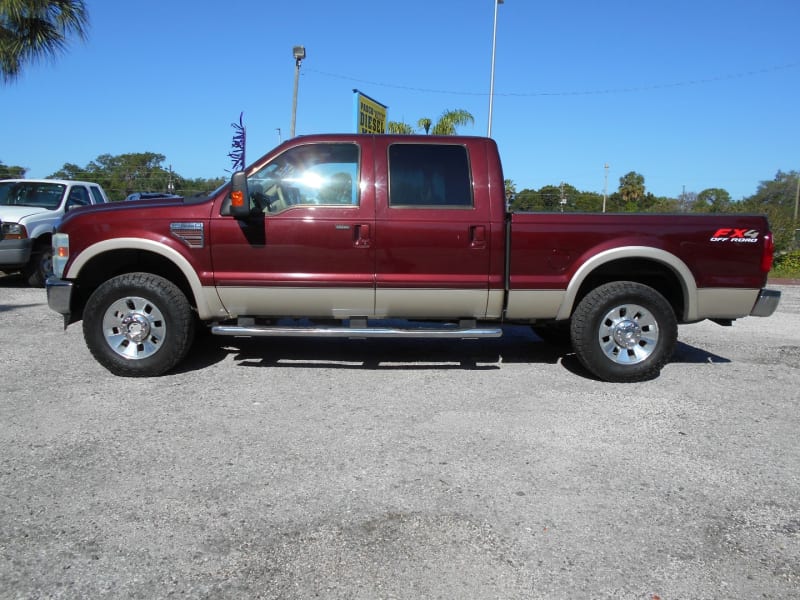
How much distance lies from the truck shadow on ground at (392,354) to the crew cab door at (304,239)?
2.57ft

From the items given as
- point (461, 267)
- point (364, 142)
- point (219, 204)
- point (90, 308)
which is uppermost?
point (364, 142)

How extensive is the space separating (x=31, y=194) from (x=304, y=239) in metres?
8.28

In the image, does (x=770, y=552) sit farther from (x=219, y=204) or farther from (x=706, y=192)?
(x=706, y=192)

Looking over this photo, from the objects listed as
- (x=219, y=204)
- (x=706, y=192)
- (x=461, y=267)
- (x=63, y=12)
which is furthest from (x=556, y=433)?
(x=706, y=192)

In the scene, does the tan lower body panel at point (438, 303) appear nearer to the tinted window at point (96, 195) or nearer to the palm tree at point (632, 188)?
the tinted window at point (96, 195)

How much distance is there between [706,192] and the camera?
73.4 metres

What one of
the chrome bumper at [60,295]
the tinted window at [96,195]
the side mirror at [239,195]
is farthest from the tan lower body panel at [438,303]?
the tinted window at [96,195]

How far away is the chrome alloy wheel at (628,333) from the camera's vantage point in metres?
5.35

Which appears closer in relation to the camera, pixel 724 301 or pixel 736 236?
pixel 736 236

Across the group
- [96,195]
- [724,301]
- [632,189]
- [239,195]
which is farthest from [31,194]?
[632,189]

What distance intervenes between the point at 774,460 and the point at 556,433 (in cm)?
131

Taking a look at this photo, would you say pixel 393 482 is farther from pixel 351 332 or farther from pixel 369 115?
pixel 369 115

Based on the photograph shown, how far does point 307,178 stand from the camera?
17.4 feet

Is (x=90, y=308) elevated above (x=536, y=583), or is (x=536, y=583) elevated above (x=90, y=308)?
(x=90, y=308)
